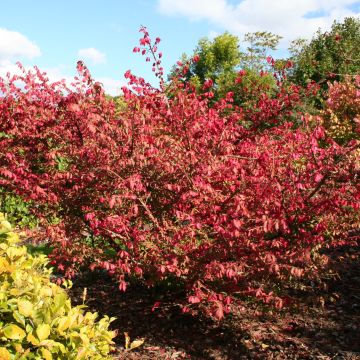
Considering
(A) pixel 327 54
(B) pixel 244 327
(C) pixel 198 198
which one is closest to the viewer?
(C) pixel 198 198

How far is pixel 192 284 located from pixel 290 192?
1473 mm

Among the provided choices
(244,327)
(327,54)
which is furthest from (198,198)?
(327,54)

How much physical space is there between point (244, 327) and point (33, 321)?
3.57 metres

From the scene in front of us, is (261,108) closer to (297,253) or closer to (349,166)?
(349,166)

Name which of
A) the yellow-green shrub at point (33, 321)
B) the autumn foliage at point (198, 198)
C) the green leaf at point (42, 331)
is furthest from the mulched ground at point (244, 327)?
the green leaf at point (42, 331)

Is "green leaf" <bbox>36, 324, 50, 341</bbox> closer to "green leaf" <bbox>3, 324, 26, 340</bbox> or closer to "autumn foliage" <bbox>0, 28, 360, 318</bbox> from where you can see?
"green leaf" <bbox>3, 324, 26, 340</bbox>

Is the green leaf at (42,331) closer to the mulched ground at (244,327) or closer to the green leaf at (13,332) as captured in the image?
the green leaf at (13,332)

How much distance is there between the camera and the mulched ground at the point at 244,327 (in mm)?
4684

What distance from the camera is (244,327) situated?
17.1ft

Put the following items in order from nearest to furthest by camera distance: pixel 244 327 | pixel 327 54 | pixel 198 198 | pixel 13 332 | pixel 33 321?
1. pixel 13 332
2. pixel 33 321
3. pixel 198 198
4. pixel 244 327
5. pixel 327 54

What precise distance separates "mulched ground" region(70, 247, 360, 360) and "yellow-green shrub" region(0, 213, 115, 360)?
222 cm

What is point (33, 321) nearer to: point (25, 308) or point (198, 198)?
point (25, 308)

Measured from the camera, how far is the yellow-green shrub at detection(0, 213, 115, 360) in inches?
83.1

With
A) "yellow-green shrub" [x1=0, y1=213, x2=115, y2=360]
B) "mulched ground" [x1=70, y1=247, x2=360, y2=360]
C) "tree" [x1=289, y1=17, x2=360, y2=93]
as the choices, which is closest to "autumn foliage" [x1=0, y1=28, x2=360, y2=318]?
"mulched ground" [x1=70, y1=247, x2=360, y2=360]
